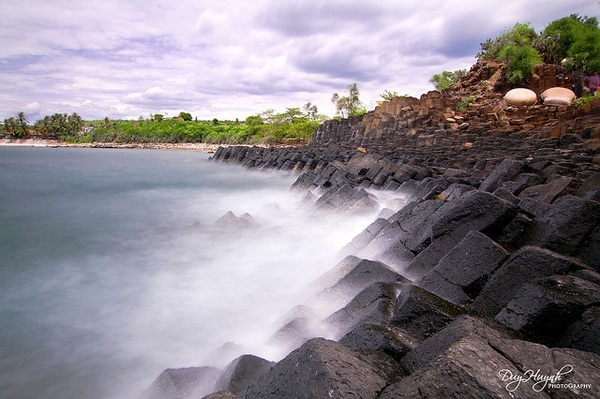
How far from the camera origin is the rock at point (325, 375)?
1879mm

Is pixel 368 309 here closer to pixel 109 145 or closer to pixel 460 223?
pixel 460 223

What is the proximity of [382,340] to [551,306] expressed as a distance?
1.13m

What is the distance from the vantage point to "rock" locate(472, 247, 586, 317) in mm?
Answer: 2969

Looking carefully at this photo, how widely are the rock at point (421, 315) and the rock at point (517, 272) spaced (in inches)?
19.5

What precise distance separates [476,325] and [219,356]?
2523mm

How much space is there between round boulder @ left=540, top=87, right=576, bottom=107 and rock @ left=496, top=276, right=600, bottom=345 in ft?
→ 80.6

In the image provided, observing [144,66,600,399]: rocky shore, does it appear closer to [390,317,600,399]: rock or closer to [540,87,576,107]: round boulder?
[390,317,600,399]: rock

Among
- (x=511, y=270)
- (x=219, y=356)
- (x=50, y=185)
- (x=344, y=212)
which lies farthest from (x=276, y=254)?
(x=50, y=185)

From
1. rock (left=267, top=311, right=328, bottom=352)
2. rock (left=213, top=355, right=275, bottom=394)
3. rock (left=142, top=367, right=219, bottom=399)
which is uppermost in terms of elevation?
rock (left=213, top=355, right=275, bottom=394)

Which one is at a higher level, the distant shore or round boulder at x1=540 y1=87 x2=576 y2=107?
round boulder at x1=540 y1=87 x2=576 y2=107

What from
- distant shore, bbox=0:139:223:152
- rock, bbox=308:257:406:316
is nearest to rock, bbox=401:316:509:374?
rock, bbox=308:257:406:316

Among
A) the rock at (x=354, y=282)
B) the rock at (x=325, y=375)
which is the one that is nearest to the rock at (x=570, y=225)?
the rock at (x=354, y=282)

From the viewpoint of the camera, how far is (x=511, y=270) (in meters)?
3.10

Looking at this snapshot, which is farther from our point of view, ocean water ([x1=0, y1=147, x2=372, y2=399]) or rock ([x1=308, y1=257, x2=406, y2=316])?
ocean water ([x1=0, y1=147, x2=372, y2=399])
